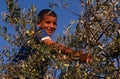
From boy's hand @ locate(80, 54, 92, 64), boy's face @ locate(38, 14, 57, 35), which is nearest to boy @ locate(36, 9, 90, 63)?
boy's face @ locate(38, 14, 57, 35)

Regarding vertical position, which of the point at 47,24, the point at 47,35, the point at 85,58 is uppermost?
the point at 47,24

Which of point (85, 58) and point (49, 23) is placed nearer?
point (85, 58)

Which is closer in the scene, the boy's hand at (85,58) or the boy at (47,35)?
the boy's hand at (85,58)

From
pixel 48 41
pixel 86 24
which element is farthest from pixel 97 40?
pixel 48 41

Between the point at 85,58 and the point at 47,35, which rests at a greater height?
the point at 47,35

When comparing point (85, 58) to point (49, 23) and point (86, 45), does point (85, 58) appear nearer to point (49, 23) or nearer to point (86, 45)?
point (86, 45)

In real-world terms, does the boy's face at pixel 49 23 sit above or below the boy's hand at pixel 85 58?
above

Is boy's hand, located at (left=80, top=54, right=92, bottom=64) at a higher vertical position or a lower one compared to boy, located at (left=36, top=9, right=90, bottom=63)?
lower

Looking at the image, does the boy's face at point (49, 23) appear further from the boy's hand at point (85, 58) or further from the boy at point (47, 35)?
the boy's hand at point (85, 58)

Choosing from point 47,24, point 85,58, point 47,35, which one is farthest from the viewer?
point 47,24

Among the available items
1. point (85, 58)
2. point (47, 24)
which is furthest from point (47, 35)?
point (85, 58)

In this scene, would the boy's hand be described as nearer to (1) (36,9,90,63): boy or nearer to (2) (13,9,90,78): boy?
(2) (13,9,90,78): boy

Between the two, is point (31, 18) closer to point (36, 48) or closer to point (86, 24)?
point (36, 48)

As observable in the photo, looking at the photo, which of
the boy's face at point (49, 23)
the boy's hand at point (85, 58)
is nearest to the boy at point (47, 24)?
the boy's face at point (49, 23)
